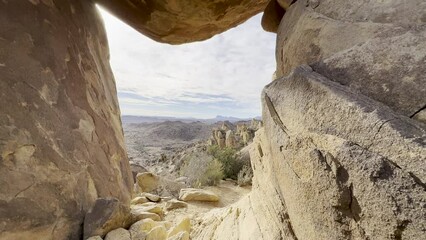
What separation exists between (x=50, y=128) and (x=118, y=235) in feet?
4.24

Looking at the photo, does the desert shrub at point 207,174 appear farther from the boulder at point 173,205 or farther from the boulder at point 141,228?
the boulder at point 141,228

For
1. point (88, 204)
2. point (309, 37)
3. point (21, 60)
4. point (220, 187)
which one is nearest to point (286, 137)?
point (309, 37)

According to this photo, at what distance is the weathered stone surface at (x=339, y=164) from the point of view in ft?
4.10

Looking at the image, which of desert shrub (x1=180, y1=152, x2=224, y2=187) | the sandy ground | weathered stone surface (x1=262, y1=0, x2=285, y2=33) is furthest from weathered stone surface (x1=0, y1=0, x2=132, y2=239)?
desert shrub (x1=180, y1=152, x2=224, y2=187)

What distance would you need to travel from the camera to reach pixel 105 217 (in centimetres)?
276

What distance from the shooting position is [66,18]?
329cm

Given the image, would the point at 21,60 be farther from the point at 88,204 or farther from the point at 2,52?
the point at 88,204

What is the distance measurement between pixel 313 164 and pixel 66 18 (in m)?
3.30

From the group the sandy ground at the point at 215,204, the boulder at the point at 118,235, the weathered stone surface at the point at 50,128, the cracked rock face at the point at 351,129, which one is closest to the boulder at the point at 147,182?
the sandy ground at the point at 215,204

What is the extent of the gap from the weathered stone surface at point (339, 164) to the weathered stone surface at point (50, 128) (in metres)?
1.94

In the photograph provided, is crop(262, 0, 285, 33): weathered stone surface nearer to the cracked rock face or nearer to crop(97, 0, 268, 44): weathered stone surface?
crop(97, 0, 268, 44): weathered stone surface

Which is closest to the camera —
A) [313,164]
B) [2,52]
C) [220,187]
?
[313,164]

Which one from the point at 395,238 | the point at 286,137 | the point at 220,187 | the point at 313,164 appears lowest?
the point at 220,187

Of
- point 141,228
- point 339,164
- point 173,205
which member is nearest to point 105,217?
point 141,228
